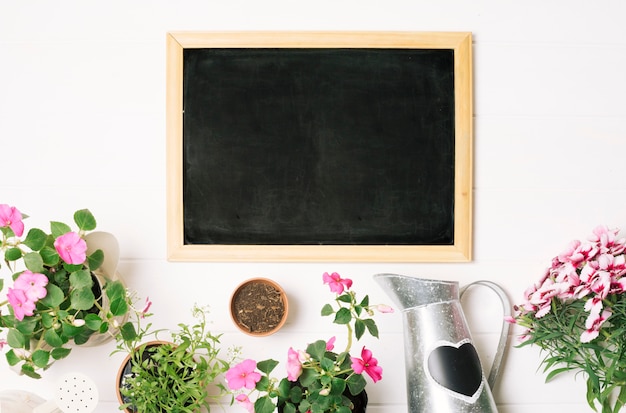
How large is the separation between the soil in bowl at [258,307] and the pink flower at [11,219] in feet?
1.59

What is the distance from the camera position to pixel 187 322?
139 centimetres

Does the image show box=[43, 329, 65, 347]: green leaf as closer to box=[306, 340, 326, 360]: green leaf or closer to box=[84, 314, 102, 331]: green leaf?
box=[84, 314, 102, 331]: green leaf

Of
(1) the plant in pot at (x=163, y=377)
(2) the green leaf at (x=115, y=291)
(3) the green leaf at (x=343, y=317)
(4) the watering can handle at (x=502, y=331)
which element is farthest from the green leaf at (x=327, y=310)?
(2) the green leaf at (x=115, y=291)

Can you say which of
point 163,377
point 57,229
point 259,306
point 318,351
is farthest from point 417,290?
point 57,229

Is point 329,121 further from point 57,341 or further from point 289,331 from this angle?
point 57,341

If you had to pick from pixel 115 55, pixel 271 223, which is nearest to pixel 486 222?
pixel 271 223

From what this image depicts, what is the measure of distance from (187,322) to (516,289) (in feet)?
2.67

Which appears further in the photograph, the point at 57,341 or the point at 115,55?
the point at 115,55

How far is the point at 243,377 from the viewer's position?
119cm

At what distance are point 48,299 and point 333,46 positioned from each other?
862 mm

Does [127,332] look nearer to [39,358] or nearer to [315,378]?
[39,358]

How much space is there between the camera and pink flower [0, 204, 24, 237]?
3.90ft

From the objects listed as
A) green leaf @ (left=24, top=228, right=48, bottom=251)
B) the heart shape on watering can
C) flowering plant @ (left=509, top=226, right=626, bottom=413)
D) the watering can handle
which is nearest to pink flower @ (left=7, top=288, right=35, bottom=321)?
green leaf @ (left=24, top=228, right=48, bottom=251)

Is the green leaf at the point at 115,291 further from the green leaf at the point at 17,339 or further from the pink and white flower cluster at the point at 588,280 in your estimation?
the pink and white flower cluster at the point at 588,280
